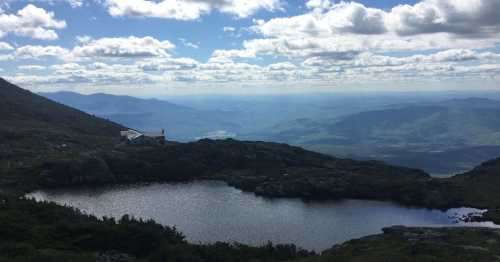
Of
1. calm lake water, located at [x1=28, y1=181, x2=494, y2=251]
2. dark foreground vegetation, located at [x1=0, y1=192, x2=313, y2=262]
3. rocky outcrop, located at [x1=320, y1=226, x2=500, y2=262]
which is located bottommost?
calm lake water, located at [x1=28, y1=181, x2=494, y2=251]

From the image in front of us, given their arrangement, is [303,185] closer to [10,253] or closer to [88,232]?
[88,232]

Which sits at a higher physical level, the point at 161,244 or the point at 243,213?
the point at 161,244

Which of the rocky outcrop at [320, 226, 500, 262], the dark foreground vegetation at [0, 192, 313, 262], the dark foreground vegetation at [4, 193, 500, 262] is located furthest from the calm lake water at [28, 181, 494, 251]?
the dark foreground vegetation at [0, 192, 313, 262]

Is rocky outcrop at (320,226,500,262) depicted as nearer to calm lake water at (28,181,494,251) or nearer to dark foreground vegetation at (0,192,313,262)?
dark foreground vegetation at (0,192,313,262)

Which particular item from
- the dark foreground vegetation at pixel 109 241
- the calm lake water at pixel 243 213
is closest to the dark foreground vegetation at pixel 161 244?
the dark foreground vegetation at pixel 109 241

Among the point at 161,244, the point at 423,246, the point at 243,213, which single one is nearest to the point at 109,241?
the point at 161,244

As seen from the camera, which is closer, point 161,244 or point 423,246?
point 161,244

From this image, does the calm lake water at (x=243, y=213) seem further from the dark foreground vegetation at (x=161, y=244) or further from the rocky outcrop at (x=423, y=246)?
the dark foreground vegetation at (x=161, y=244)

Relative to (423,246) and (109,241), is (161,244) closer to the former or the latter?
(109,241)
